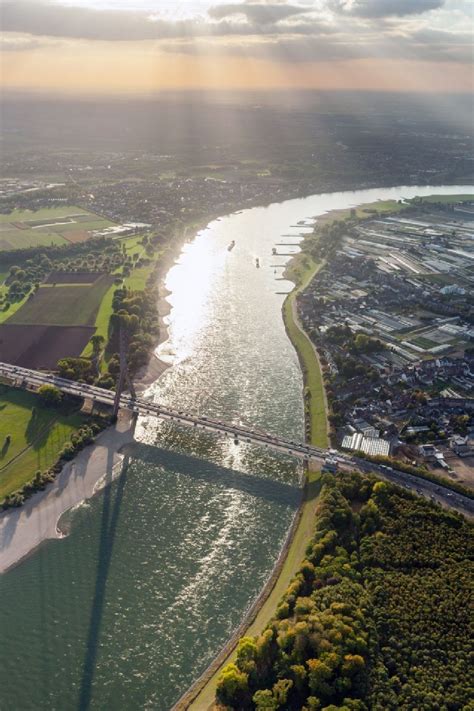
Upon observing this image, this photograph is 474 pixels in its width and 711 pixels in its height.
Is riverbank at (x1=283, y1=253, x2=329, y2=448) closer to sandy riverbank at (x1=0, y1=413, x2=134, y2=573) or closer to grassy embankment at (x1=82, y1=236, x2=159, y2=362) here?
sandy riverbank at (x1=0, y1=413, x2=134, y2=573)

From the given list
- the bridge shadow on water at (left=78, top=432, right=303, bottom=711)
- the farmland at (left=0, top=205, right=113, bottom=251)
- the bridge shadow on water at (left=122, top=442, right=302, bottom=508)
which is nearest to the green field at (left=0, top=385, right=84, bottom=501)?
the bridge shadow on water at (left=78, top=432, right=303, bottom=711)

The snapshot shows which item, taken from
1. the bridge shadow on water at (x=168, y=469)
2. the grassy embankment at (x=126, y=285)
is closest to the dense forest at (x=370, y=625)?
the bridge shadow on water at (x=168, y=469)

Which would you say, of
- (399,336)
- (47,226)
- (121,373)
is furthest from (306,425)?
(47,226)

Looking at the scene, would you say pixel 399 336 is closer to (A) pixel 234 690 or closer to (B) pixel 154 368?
(B) pixel 154 368

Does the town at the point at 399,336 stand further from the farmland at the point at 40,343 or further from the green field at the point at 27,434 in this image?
the farmland at the point at 40,343

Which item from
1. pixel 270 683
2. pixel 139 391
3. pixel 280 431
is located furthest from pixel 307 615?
A: pixel 139 391

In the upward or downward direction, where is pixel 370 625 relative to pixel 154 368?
downward
